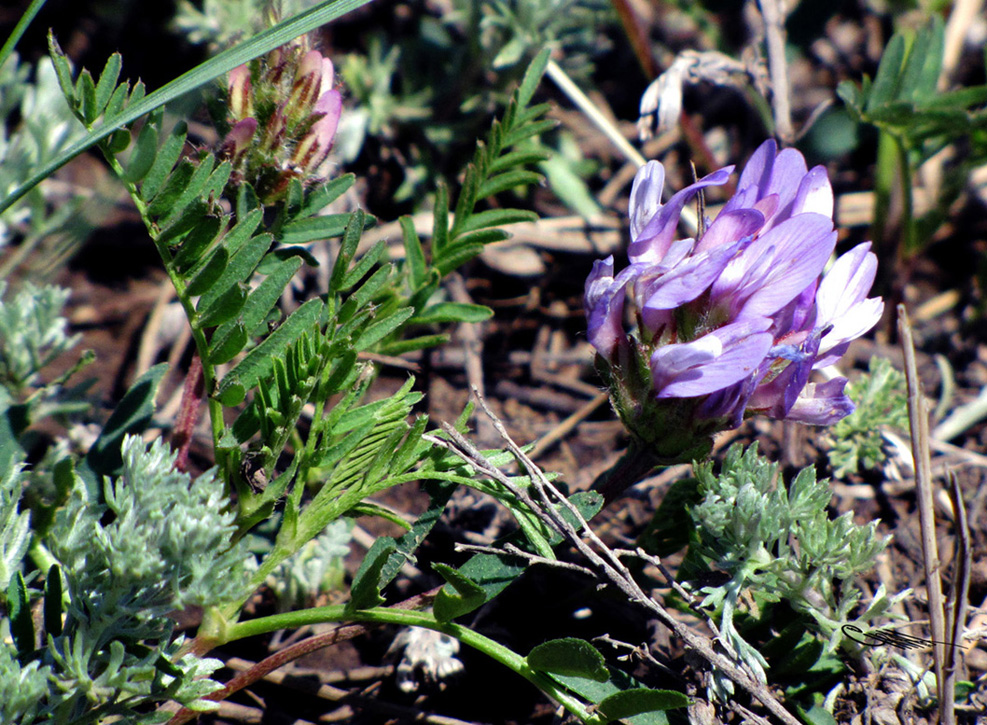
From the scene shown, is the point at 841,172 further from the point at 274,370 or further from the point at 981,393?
the point at 274,370

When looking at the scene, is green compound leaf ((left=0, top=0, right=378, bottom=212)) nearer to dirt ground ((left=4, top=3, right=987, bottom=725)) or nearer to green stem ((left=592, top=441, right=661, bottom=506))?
dirt ground ((left=4, top=3, right=987, bottom=725))

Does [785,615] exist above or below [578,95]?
below

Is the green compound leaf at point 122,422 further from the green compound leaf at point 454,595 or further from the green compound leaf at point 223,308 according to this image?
the green compound leaf at point 454,595

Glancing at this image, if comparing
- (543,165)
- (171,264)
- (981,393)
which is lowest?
(981,393)

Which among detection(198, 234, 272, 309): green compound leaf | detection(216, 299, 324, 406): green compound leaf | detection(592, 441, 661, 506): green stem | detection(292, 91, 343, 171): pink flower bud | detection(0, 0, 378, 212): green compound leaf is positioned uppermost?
detection(0, 0, 378, 212): green compound leaf

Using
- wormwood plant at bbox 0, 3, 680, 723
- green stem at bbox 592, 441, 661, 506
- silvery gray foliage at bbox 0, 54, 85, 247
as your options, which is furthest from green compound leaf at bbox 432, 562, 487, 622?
silvery gray foliage at bbox 0, 54, 85, 247

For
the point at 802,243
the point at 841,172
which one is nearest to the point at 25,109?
the point at 802,243
